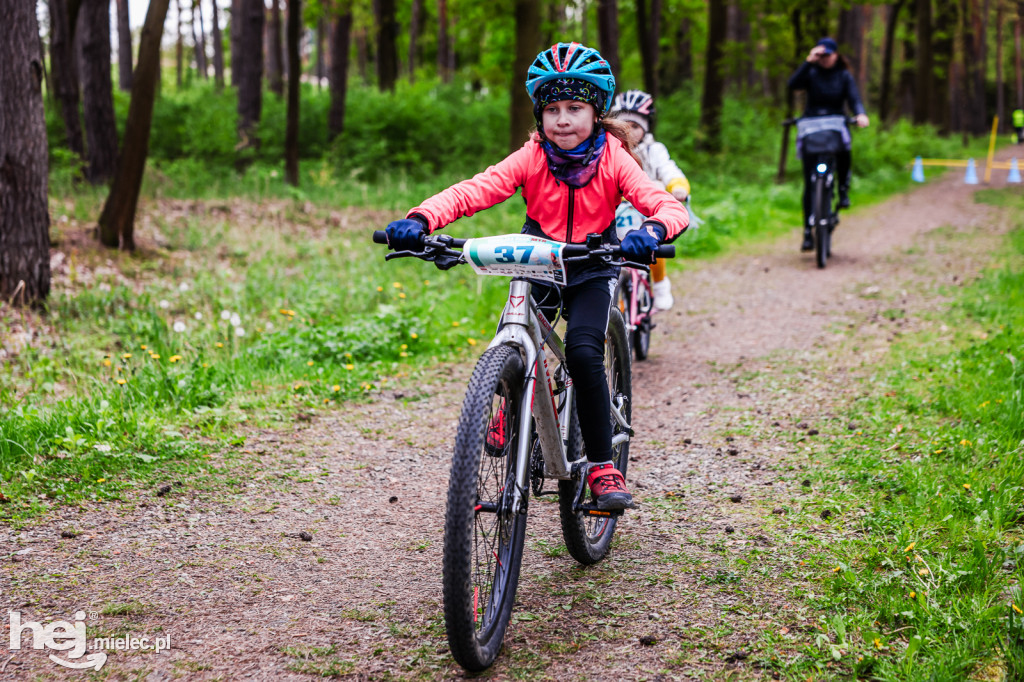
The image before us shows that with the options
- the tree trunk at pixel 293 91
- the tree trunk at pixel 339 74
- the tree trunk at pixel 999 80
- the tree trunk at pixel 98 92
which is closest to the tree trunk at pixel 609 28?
the tree trunk at pixel 339 74

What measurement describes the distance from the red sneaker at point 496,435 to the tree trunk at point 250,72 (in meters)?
16.0

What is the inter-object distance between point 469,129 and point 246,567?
19.7m

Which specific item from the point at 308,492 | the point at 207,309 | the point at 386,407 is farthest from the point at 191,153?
the point at 308,492

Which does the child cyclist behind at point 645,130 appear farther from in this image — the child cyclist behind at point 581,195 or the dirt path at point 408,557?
the child cyclist behind at point 581,195

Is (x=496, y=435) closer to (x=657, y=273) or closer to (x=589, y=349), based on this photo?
(x=589, y=349)

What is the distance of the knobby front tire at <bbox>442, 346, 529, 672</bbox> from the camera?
2734mm

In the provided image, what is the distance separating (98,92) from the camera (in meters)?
13.4

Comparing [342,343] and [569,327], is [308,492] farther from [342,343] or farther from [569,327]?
[342,343]

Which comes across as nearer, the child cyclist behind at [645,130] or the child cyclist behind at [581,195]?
the child cyclist behind at [581,195]

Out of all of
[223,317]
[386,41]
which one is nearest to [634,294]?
[223,317]

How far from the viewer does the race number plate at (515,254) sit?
305 centimetres

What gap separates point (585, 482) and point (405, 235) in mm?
1307

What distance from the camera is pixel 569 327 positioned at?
346 cm

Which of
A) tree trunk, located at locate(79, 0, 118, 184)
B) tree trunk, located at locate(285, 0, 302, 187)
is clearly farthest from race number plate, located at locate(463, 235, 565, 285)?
tree trunk, located at locate(285, 0, 302, 187)
